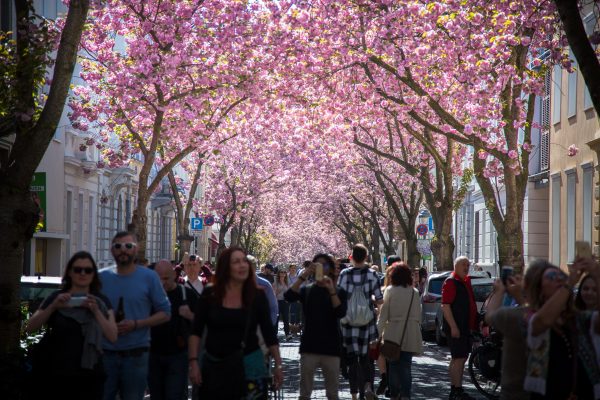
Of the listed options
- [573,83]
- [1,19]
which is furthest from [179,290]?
[573,83]

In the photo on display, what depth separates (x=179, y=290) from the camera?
10891 mm

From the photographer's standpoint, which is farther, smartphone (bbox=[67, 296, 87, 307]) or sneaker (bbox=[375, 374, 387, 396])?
sneaker (bbox=[375, 374, 387, 396])

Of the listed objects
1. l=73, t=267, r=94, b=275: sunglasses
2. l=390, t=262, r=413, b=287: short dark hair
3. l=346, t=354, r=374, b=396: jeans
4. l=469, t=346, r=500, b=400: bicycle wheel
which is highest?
l=73, t=267, r=94, b=275: sunglasses

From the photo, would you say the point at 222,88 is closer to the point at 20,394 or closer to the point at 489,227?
the point at 20,394

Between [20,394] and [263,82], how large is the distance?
16601 mm

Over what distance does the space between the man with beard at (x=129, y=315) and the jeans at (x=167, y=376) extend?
1.16 m

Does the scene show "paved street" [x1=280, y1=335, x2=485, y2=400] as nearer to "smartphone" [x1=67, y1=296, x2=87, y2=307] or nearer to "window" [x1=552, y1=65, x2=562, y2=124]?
"smartphone" [x1=67, y1=296, x2=87, y2=307]

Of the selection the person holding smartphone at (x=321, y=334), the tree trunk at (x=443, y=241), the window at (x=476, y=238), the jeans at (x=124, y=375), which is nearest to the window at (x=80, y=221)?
the tree trunk at (x=443, y=241)

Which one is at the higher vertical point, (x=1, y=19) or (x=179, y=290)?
(x=1, y=19)

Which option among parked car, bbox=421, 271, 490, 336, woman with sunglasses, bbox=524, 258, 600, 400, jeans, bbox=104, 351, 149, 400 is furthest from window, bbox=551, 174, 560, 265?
woman with sunglasses, bbox=524, 258, 600, 400

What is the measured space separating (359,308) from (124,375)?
16.3 feet

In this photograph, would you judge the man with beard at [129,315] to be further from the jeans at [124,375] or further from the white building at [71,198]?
the white building at [71,198]

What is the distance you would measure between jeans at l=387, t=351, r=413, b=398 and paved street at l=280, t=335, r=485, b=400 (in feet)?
5.65

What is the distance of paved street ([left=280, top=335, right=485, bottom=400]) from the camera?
51.1 feet
